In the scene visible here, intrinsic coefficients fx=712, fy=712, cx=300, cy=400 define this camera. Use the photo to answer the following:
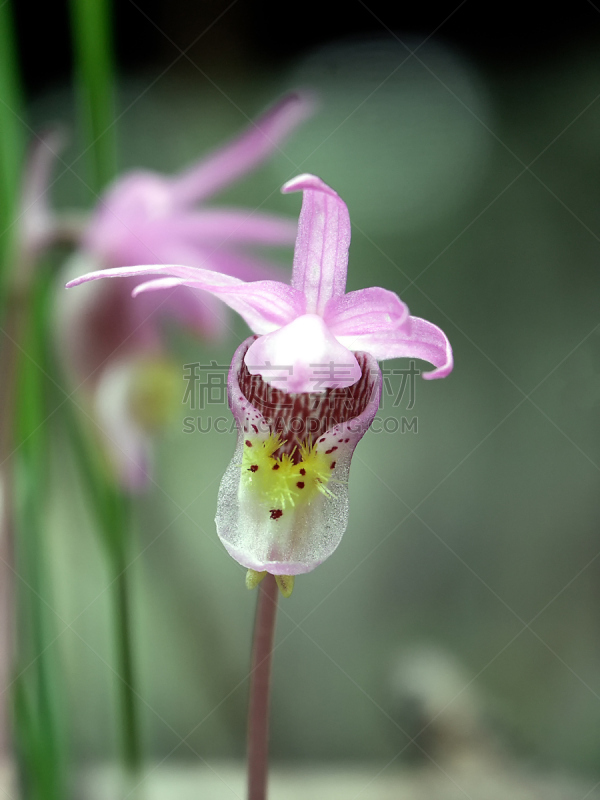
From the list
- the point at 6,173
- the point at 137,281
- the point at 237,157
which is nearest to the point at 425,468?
the point at 137,281

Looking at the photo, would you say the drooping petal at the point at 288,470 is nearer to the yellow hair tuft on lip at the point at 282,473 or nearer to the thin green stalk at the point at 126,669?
the yellow hair tuft on lip at the point at 282,473

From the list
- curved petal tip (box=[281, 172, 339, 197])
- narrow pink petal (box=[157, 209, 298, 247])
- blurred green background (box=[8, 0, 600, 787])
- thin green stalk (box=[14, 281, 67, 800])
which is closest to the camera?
curved petal tip (box=[281, 172, 339, 197])

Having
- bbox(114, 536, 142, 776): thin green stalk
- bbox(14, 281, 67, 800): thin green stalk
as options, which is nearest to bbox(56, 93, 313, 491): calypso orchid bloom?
bbox(14, 281, 67, 800): thin green stalk

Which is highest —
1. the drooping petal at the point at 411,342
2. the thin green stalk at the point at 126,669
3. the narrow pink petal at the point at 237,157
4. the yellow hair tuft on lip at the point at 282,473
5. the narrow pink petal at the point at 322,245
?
the narrow pink petal at the point at 237,157

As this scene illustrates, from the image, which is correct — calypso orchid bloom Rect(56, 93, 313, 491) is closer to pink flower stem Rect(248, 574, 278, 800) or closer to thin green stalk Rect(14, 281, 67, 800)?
thin green stalk Rect(14, 281, 67, 800)

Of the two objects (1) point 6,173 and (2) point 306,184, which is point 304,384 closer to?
(2) point 306,184

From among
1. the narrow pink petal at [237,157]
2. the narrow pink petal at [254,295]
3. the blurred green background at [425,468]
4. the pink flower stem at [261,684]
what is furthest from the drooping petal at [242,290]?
the blurred green background at [425,468]

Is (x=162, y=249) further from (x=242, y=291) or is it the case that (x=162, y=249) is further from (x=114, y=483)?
(x=242, y=291)

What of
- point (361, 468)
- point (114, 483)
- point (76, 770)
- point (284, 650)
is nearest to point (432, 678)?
point (284, 650)

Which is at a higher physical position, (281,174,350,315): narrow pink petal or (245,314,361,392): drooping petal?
(281,174,350,315): narrow pink petal
